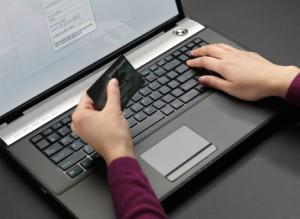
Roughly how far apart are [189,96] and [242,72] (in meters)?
0.09

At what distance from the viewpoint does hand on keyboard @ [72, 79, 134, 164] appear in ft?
2.52

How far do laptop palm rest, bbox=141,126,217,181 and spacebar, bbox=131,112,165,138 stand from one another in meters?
0.03

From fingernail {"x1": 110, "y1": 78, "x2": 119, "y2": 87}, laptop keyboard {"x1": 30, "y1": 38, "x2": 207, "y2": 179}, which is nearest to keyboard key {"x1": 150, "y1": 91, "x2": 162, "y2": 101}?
laptop keyboard {"x1": 30, "y1": 38, "x2": 207, "y2": 179}

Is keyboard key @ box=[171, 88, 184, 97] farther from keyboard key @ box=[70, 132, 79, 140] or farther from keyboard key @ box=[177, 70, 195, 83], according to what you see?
keyboard key @ box=[70, 132, 79, 140]

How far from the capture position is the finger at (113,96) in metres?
0.78

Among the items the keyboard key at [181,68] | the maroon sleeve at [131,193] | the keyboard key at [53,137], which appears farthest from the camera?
the keyboard key at [181,68]

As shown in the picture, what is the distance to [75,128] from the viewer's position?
2.62 ft

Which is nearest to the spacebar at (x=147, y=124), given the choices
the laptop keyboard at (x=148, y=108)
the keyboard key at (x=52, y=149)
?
the laptop keyboard at (x=148, y=108)

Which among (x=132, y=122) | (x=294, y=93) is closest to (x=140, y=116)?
(x=132, y=122)

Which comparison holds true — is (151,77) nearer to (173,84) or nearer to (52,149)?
(173,84)

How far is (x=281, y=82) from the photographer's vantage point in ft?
2.82

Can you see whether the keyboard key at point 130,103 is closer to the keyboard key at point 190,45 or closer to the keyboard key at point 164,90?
the keyboard key at point 164,90

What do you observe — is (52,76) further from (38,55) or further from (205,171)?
(205,171)

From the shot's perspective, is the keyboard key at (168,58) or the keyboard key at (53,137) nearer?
the keyboard key at (53,137)
